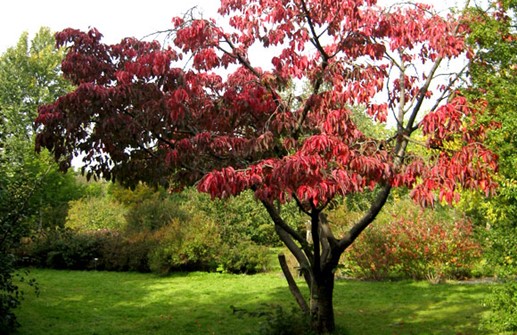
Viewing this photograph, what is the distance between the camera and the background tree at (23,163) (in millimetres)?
6918

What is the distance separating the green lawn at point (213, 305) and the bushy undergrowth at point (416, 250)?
2.21 ft

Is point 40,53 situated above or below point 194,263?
above

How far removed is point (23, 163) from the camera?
7.55m

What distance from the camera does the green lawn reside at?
7.61 meters

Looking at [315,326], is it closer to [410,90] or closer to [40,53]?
[410,90]

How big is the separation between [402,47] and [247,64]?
1.89 m

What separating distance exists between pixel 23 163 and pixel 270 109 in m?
4.12

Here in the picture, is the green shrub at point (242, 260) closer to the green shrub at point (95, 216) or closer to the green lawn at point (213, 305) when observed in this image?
the green lawn at point (213, 305)

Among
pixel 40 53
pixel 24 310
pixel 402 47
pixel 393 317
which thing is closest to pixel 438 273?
pixel 393 317

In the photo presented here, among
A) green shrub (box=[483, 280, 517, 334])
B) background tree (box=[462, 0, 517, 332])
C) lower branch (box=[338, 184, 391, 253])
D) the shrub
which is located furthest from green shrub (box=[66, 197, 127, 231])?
background tree (box=[462, 0, 517, 332])

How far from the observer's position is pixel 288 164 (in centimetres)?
419

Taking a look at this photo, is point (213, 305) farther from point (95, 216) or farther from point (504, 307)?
point (95, 216)

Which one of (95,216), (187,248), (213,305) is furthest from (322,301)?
(95,216)

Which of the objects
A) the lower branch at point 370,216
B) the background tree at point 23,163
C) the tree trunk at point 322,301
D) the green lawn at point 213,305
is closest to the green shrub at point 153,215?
the background tree at point 23,163
